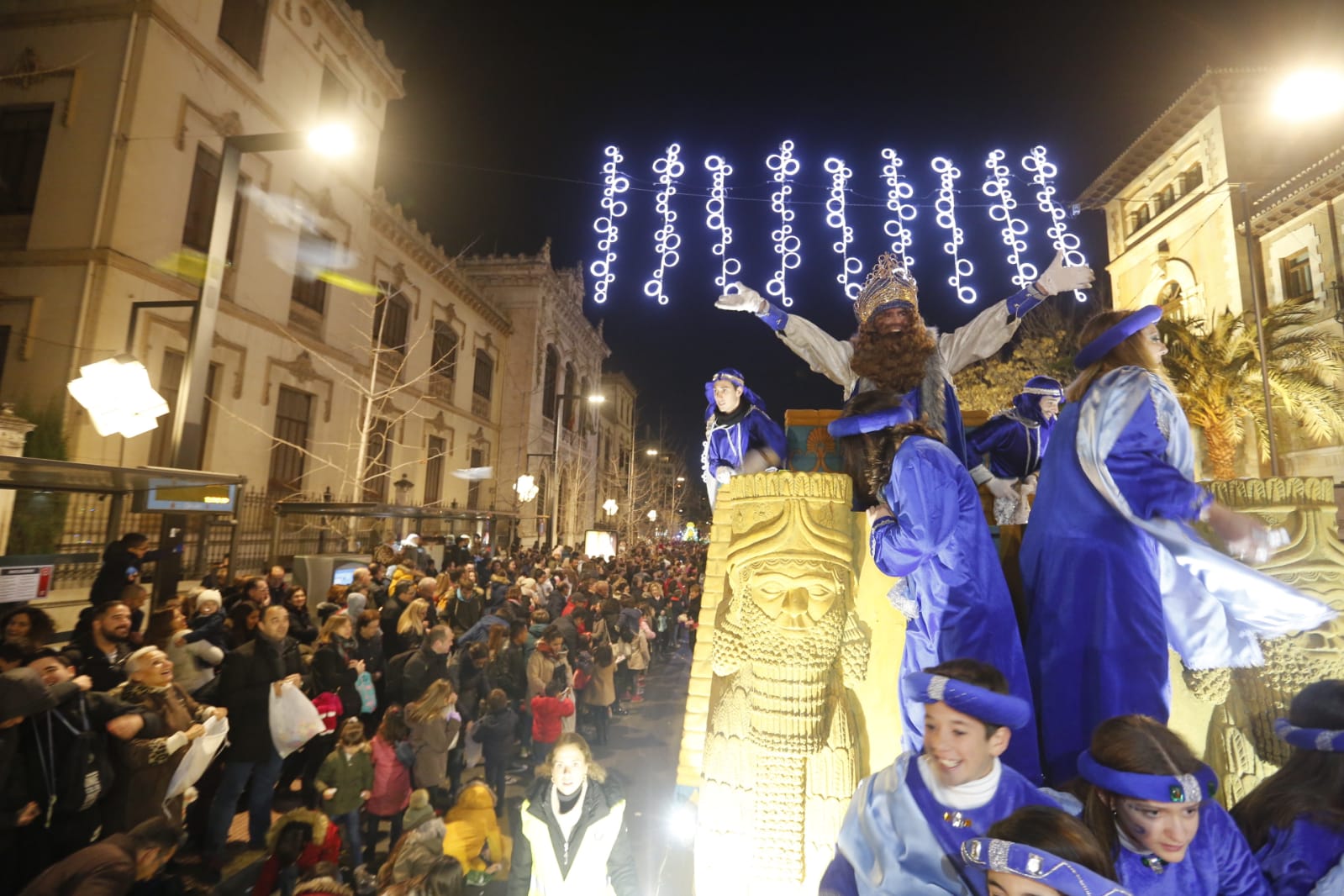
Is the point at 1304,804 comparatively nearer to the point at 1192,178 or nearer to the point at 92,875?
the point at 92,875

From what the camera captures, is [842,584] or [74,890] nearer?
[74,890]

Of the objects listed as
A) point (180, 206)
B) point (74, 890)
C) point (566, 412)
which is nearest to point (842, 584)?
point (74, 890)

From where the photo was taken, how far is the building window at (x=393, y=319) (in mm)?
21875

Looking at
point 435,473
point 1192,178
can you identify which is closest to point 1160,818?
point 1192,178

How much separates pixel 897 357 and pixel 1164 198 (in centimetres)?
2401

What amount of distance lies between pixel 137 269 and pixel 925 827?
15624 mm

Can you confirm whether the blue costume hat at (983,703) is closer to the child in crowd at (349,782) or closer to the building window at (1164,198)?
the child in crowd at (349,782)

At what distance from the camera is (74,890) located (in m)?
2.78

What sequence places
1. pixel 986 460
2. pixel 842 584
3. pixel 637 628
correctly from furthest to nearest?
pixel 637 628 < pixel 986 460 < pixel 842 584

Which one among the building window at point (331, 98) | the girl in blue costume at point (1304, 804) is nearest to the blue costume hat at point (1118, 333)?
the girl in blue costume at point (1304, 804)

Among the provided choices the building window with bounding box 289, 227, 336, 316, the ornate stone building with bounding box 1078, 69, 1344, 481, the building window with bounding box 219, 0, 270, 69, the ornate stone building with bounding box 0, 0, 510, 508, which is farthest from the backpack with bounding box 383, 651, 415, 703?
the ornate stone building with bounding box 1078, 69, 1344, 481

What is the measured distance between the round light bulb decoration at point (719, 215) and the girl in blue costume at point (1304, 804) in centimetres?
552

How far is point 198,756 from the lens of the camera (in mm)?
4207

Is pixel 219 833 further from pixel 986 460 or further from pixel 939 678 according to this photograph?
pixel 986 460
